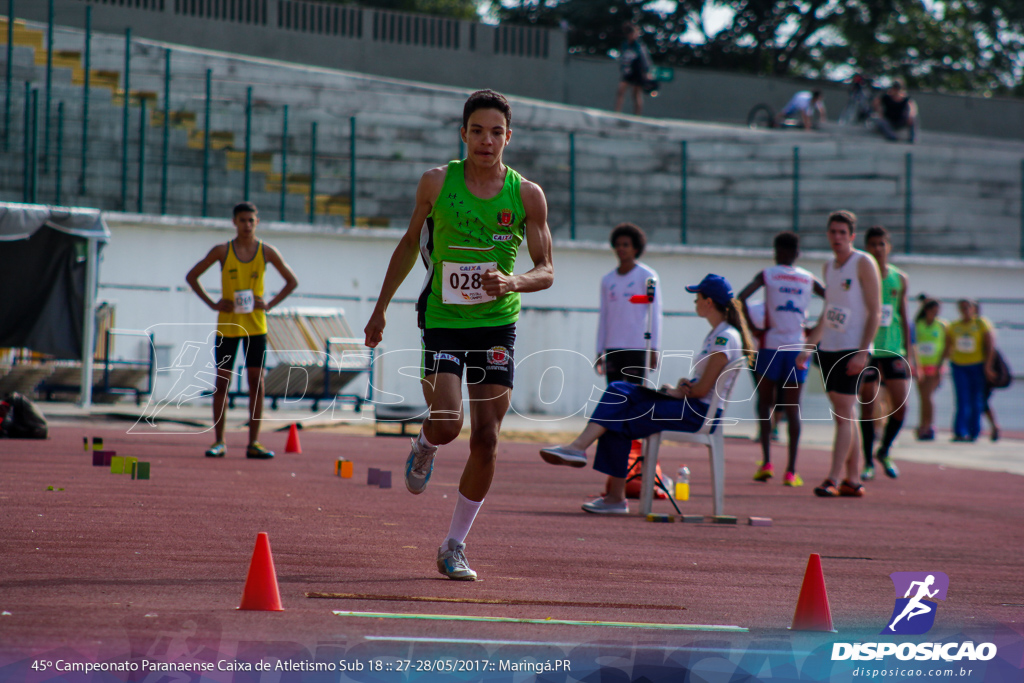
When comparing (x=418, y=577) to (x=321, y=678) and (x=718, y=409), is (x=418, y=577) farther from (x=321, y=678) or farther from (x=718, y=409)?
(x=718, y=409)

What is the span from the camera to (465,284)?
15.3 ft

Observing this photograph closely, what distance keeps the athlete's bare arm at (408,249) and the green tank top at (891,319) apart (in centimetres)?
579

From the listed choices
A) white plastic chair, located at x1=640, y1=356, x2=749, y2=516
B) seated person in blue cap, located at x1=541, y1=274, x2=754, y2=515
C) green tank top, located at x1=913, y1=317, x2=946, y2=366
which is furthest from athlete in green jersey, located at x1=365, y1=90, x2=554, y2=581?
green tank top, located at x1=913, y1=317, x2=946, y2=366

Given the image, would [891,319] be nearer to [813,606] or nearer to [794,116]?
[813,606]

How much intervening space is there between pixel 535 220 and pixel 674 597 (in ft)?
5.60

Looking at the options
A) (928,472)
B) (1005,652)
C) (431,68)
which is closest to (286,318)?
(928,472)

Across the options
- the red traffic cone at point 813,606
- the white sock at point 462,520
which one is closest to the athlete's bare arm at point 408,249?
the white sock at point 462,520

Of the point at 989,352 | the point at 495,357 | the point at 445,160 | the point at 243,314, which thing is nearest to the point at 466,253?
the point at 495,357

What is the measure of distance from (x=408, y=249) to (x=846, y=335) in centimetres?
506

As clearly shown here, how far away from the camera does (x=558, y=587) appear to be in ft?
15.1

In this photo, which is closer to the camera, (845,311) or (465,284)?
(465,284)

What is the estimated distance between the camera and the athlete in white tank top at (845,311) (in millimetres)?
8867

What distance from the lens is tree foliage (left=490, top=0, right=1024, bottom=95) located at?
42.5 meters

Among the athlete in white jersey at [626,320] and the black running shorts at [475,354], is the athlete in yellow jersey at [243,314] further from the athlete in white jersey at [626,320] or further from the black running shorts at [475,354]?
the black running shorts at [475,354]
